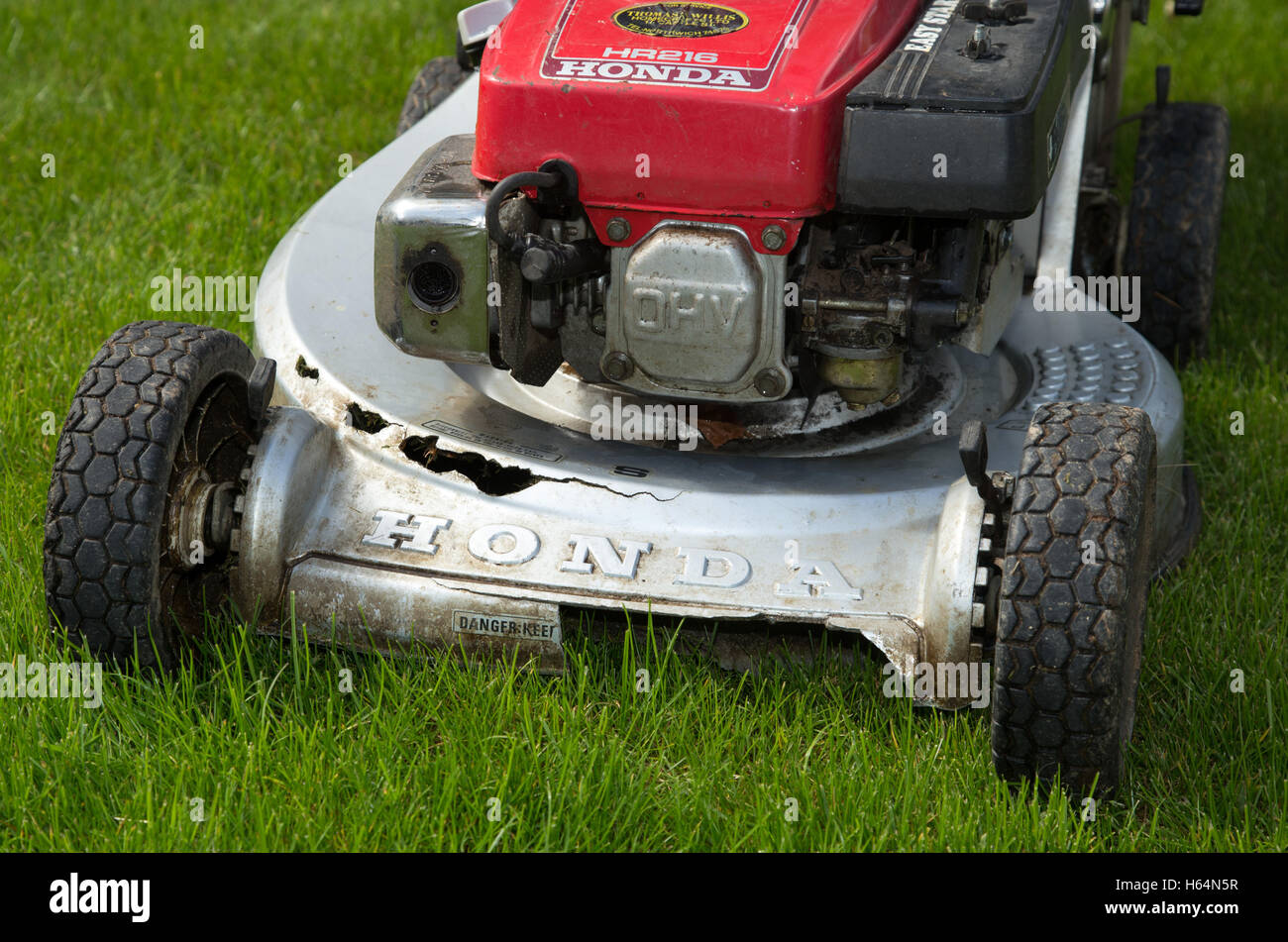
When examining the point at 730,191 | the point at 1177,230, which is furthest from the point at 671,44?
the point at 1177,230

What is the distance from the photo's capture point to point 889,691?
277cm

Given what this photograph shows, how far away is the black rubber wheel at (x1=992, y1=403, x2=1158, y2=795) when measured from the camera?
2.41 m

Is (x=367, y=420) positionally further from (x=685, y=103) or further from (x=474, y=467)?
(x=685, y=103)

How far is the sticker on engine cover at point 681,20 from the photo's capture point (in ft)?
9.13

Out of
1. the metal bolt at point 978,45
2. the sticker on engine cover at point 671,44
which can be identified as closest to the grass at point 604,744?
the sticker on engine cover at point 671,44

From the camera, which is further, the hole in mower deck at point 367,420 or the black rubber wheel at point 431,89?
the black rubber wheel at point 431,89

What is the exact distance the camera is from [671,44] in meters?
2.76

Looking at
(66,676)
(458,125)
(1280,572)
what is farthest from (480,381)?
(1280,572)

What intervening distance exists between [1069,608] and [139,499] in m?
1.43

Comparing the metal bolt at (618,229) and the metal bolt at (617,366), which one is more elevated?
the metal bolt at (618,229)

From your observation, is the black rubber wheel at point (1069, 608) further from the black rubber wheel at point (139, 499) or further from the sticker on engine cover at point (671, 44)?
the black rubber wheel at point (139, 499)

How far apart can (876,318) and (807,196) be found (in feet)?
0.85

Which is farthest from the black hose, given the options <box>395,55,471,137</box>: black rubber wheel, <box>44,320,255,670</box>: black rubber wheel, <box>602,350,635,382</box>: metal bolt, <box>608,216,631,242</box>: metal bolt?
<box>395,55,471,137</box>: black rubber wheel

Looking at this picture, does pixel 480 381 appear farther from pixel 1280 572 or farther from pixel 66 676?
pixel 1280 572
